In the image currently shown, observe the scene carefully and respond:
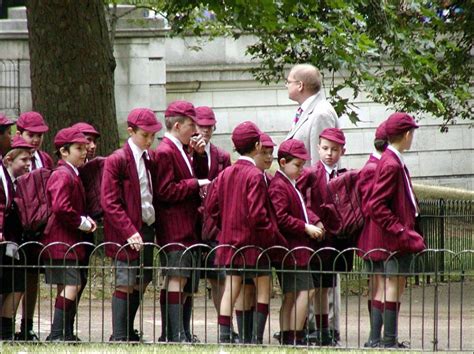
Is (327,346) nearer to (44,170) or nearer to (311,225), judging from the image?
(311,225)

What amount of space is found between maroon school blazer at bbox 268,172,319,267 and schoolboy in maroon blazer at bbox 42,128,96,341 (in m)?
1.48

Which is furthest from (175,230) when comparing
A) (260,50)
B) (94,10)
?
(260,50)

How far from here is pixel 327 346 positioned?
10977mm

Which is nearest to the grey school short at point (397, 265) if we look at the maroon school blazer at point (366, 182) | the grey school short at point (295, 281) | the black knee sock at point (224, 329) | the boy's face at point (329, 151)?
the maroon school blazer at point (366, 182)

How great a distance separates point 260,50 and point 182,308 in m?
8.43

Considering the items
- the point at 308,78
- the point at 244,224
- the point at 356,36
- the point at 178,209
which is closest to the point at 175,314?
the point at 178,209

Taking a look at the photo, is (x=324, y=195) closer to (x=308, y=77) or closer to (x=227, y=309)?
(x=308, y=77)

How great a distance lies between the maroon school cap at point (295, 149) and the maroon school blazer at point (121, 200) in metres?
1.20

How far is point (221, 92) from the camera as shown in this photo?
Answer: 2964 centimetres

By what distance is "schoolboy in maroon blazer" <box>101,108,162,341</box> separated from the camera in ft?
36.3

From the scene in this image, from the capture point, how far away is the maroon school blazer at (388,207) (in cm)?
1093

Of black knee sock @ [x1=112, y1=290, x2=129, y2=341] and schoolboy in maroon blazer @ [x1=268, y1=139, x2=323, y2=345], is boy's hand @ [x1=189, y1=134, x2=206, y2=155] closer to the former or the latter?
schoolboy in maroon blazer @ [x1=268, y1=139, x2=323, y2=345]

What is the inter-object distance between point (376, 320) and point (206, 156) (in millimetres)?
2102

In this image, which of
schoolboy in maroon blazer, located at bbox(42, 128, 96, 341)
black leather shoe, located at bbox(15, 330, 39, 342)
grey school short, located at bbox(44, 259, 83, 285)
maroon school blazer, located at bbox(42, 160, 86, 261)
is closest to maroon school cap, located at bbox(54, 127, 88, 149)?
schoolboy in maroon blazer, located at bbox(42, 128, 96, 341)
